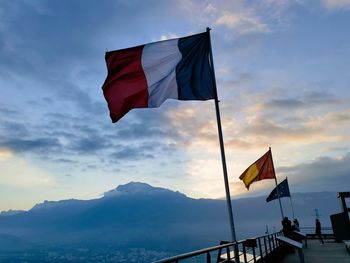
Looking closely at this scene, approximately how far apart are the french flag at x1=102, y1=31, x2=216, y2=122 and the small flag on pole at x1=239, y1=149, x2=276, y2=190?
1104 cm

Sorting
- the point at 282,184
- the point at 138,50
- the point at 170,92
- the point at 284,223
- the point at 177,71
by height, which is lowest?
the point at 284,223

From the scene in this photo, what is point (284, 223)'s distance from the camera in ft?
61.0

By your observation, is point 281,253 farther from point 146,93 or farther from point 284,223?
point 146,93

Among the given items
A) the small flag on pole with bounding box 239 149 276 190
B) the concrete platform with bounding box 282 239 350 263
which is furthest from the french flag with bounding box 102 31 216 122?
the small flag on pole with bounding box 239 149 276 190

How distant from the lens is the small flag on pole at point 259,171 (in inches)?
762

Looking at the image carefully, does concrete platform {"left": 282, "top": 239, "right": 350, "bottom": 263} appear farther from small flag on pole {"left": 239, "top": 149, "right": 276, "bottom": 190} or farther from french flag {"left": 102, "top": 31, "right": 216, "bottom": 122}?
french flag {"left": 102, "top": 31, "right": 216, "bottom": 122}

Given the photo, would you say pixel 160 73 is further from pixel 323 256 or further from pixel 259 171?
pixel 323 256

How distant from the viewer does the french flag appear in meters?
9.22

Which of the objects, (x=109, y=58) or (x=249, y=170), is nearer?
(x=109, y=58)

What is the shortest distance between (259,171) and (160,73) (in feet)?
41.0

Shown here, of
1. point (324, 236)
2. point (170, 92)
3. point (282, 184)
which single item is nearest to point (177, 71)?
point (170, 92)

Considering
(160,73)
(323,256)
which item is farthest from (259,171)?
(160,73)

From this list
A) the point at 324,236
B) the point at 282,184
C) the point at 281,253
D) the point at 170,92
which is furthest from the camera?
the point at 324,236

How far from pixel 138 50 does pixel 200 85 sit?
7.02 ft
